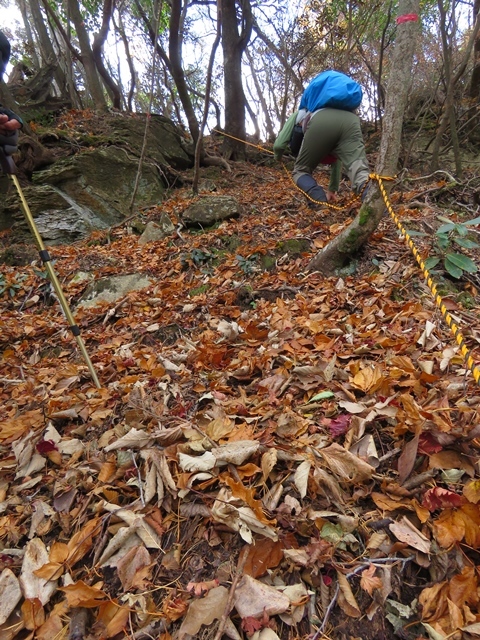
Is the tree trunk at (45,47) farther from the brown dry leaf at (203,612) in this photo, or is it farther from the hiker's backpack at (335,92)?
the brown dry leaf at (203,612)

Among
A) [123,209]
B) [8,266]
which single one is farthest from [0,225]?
[123,209]

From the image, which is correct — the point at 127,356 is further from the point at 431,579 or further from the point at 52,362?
the point at 431,579

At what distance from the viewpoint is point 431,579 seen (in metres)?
1.10

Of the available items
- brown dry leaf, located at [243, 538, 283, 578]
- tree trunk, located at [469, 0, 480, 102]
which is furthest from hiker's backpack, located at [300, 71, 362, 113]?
tree trunk, located at [469, 0, 480, 102]

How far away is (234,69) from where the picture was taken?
9.21 m

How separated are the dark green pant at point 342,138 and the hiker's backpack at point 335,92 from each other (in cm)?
7

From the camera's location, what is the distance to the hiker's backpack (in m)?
3.84

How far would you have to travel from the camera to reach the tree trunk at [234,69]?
893cm

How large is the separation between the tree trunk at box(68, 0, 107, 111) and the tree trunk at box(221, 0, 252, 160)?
3669 millimetres

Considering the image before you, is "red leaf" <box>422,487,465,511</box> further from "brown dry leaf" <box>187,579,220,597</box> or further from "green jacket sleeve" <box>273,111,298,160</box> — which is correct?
"green jacket sleeve" <box>273,111,298,160</box>

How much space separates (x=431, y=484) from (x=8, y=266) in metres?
6.48

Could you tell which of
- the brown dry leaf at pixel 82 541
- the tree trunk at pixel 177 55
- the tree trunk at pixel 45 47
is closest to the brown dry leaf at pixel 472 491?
the brown dry leaf at pixel 82 541

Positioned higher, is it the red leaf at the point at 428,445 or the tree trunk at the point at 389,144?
the tree trunk at the point at 389,144

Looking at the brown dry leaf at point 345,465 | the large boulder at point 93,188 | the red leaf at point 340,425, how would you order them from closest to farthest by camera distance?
the brown dry leaf at point 345,465, the red leaf at point 340,425, the large boulder at point 93,188
